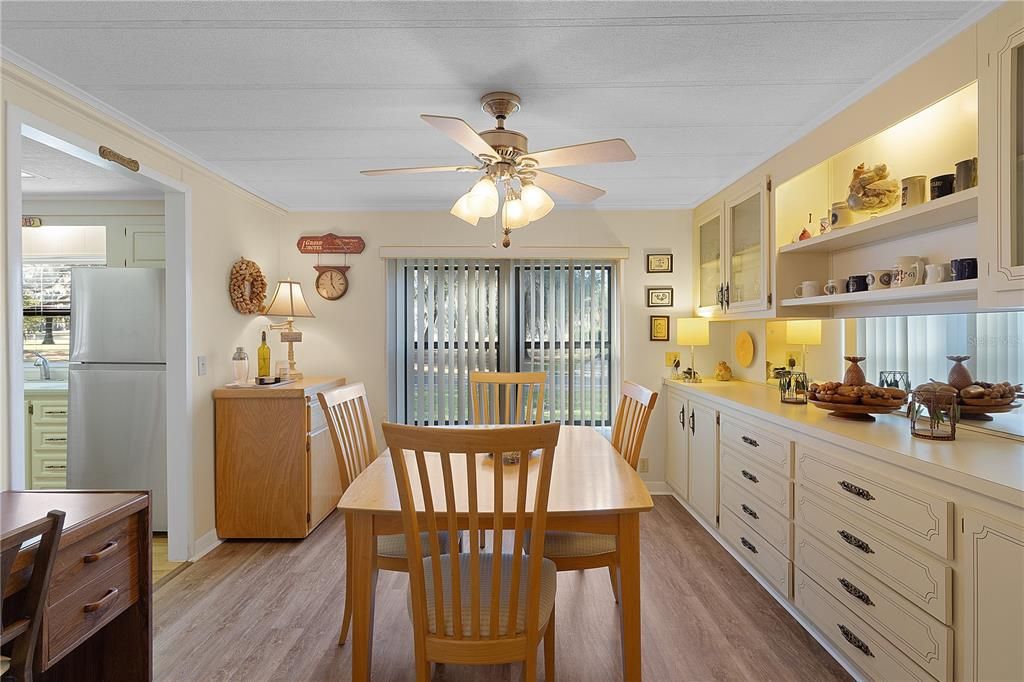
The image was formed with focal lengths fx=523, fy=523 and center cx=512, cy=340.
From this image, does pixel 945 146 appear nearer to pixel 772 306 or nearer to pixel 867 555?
pixel 772 306

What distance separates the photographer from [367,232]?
427 cm

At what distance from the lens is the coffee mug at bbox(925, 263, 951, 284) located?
76.3 inches

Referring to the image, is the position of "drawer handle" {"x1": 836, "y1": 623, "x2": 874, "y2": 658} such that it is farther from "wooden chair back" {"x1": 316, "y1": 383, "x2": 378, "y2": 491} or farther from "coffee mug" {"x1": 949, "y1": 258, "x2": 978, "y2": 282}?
"wooden chair back" {"x1": 316, "y1": 383, "x2": 378, "y2": 491}

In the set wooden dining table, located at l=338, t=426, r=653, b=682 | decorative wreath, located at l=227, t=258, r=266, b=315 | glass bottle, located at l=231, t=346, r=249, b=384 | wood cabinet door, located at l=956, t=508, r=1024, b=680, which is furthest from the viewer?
decorative wreath, located at l=227, t=258, r=266, b=315

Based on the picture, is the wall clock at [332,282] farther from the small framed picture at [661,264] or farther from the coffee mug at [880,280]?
the coffee mug at [880,280]

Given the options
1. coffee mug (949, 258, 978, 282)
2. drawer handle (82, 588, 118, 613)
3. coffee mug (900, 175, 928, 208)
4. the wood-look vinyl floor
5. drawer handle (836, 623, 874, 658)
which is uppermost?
coffee mug (900, 175, 928, 208)

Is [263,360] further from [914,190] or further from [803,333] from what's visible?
[914,190]

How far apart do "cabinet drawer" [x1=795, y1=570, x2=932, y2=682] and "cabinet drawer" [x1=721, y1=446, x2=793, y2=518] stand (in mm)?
299

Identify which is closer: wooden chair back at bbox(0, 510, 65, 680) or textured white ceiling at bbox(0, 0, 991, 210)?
wooden chair back at bbox(0, 510, 65, 680)

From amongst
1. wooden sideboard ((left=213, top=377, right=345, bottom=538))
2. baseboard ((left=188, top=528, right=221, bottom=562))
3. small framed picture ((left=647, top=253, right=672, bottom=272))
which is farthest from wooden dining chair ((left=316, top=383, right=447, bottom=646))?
small framed picture ((left=647, top=253, right=672, bottom=272))

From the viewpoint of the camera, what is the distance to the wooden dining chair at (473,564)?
4.41 feet

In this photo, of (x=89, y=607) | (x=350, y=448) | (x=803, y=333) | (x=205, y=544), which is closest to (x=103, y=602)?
(x=89, y=607)

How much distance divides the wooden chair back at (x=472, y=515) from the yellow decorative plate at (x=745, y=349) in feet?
9.35

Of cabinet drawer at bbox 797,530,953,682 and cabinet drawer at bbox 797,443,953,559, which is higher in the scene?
cabinet drawer at bbox 797,443,953,559
